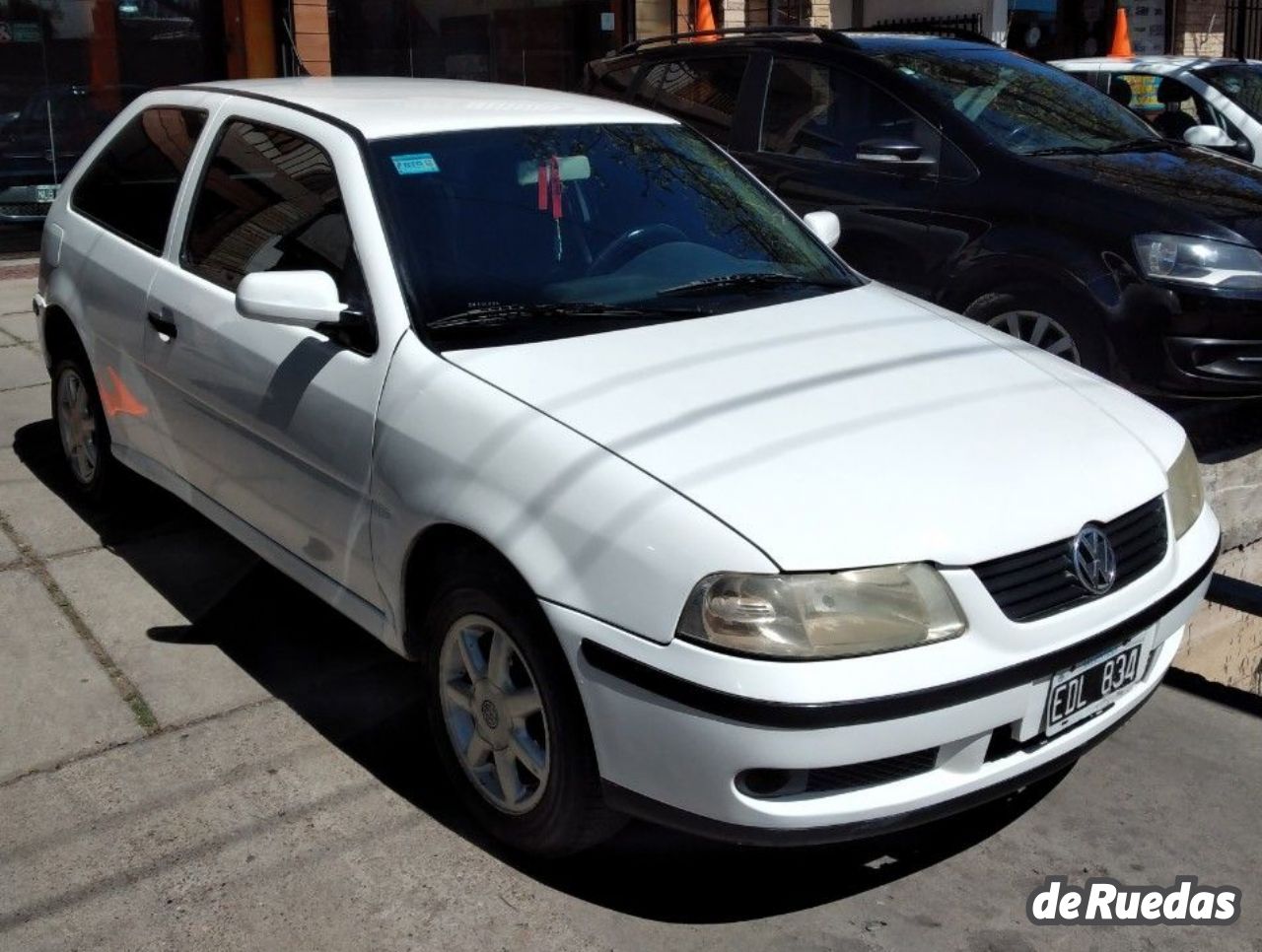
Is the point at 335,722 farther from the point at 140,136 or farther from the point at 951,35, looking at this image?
the point at 951,35

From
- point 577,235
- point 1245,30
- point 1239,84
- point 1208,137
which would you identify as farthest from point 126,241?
point 1245,30

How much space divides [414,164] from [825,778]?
2.02m

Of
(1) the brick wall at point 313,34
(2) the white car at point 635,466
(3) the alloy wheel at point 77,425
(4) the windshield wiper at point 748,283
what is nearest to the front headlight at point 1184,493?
(2) the white car at point 635,466

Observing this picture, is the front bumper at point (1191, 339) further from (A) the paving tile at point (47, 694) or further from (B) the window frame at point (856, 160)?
(A) the paving tile at point (47, 694)

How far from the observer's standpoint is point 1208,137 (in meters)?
8.45

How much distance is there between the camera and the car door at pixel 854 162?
630 cm

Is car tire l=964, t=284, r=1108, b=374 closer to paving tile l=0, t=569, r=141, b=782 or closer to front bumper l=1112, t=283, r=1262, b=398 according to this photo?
front bumper l=1112, t=283, r=1262, b=398

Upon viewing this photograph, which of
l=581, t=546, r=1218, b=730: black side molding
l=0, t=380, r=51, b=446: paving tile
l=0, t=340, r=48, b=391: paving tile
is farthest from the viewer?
l=0, t=340, r=48, b=391: paving tile

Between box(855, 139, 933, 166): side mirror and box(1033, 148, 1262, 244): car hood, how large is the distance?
53 cm

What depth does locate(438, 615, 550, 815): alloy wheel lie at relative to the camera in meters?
3.19

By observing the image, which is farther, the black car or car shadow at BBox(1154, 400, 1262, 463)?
car shadow at BBox(1154, 400, 1262, 463)

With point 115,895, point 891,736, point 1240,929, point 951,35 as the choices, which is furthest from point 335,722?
point 951,35

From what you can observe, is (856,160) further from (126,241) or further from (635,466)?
(635,466)

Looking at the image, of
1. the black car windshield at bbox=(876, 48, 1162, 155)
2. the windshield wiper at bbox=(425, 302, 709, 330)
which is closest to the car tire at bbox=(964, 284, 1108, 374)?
the black car windshield at bbox=(876, 48, 1162, 155)
